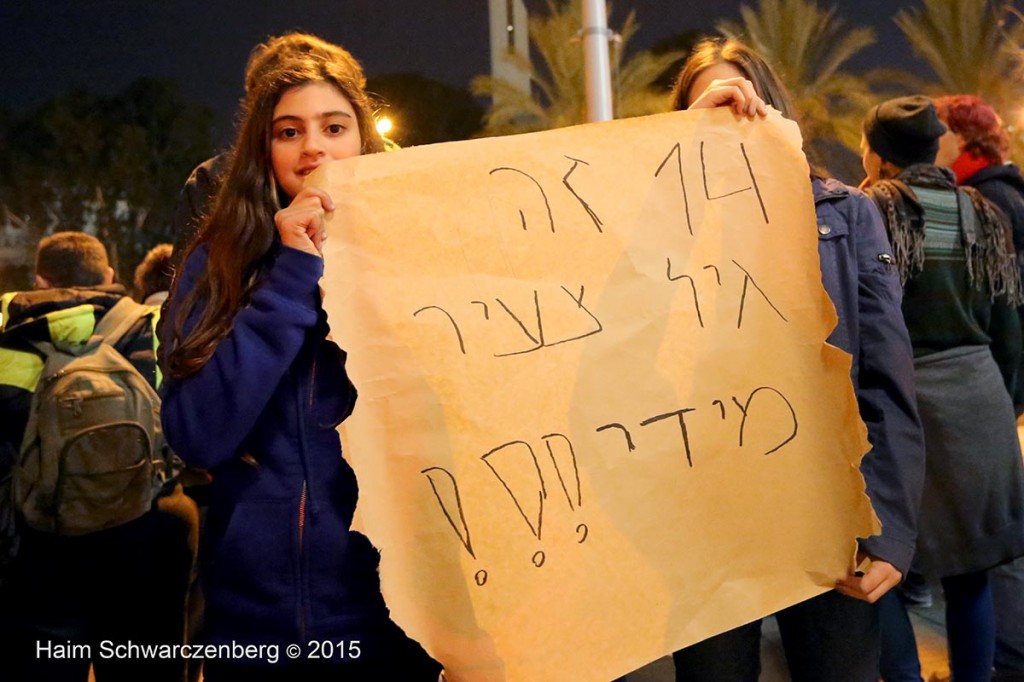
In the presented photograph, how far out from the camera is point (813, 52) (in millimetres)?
15578

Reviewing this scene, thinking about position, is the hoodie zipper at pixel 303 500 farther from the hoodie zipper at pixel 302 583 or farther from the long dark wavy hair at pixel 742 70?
the long dark wavy hair at pixel 742 70

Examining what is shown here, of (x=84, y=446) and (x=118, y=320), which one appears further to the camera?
(x=118, y=320)

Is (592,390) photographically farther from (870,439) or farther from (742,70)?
(742,70)

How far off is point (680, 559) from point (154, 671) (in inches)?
72.5

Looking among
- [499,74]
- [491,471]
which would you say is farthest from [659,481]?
[499,74]

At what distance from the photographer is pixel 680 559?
1.29 metres

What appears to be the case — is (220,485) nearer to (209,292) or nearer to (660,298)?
(209,292)

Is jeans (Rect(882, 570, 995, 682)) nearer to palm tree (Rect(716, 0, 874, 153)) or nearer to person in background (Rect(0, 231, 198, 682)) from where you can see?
person in background (Rect(0, 231, 198, 682))

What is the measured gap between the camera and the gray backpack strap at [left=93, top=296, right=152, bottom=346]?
2.46 meters

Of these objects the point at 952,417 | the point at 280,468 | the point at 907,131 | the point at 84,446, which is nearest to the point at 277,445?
the point at 280,468

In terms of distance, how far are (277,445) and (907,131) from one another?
204 cm

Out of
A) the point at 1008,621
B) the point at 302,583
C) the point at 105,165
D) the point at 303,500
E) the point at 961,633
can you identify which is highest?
the point at 105,165

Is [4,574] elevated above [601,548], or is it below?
below

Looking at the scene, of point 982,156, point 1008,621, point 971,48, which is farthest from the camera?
point 971,48
